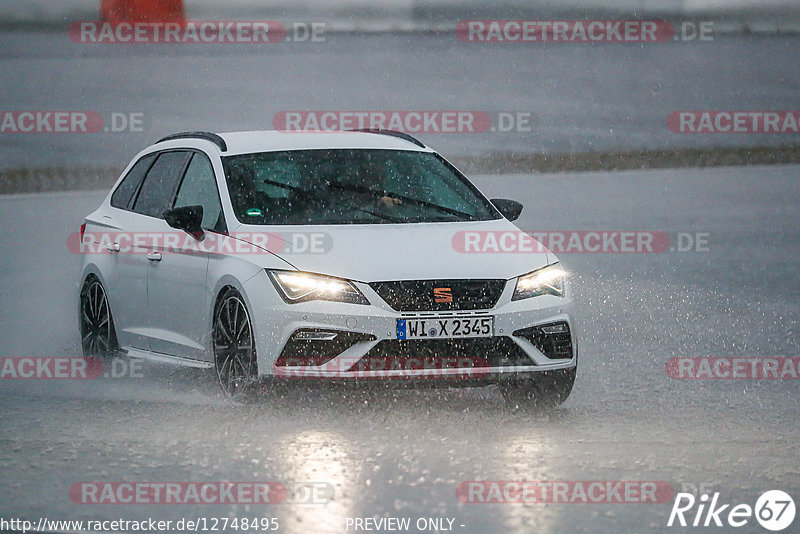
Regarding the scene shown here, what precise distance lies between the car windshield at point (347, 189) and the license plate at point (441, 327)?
1.11m

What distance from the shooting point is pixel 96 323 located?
10.6 m

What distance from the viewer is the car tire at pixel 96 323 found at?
10.4 m

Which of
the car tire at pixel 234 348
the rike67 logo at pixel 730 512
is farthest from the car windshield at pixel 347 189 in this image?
the rike67 logo at pixel 730 512

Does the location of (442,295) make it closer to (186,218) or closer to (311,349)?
(311,349)

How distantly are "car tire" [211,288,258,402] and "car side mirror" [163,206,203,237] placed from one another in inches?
22.6

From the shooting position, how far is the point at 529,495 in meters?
6.51

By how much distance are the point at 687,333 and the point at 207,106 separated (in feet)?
127

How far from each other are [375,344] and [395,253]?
1.87ft

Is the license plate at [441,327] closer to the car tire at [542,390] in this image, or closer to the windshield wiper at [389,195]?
the car tire at [542,390]

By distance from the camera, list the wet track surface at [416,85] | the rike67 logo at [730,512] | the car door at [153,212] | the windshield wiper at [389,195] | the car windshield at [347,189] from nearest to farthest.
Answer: the rike67 logo at [730,512]
the car windshield at [347,189]
the windshield wiper at [389,195]
the car door at [153,212]
the wet track surface at [416,85]

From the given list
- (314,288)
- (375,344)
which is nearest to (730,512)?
(375,344)

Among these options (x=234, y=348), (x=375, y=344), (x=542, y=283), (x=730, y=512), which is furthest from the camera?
(x=234, y=348)

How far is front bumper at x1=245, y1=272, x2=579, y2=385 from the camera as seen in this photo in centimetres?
810

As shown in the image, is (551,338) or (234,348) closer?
(551,338)
